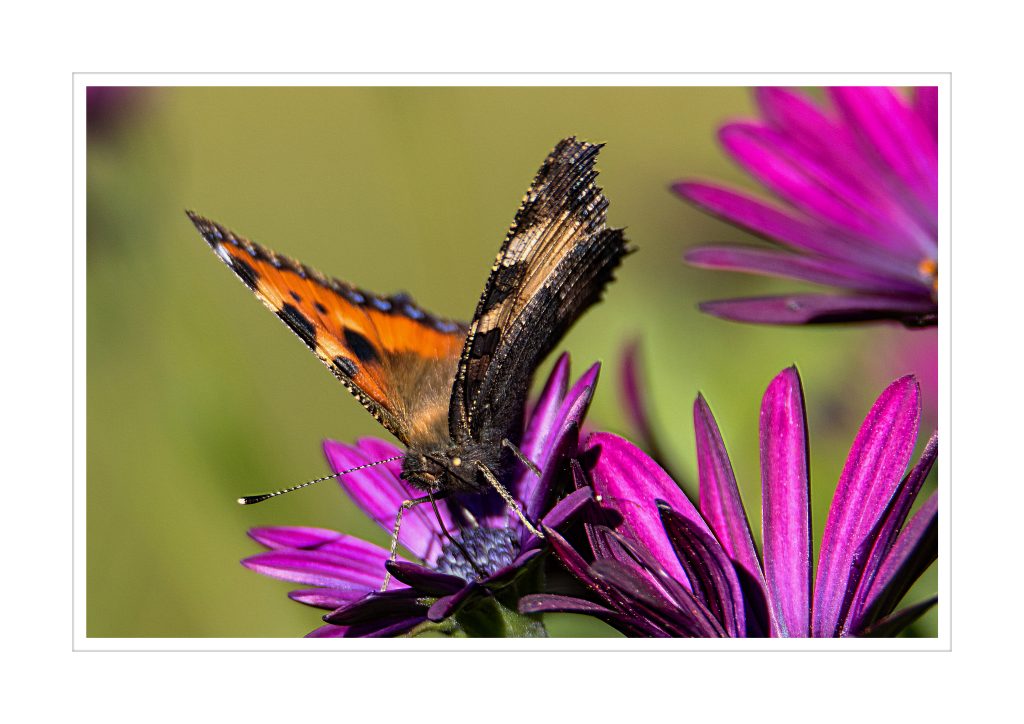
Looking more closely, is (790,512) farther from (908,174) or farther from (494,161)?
(494,161)

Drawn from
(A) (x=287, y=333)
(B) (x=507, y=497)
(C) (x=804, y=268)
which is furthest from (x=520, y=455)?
(A) (x=287, y=333)

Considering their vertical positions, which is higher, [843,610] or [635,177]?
[635,177]

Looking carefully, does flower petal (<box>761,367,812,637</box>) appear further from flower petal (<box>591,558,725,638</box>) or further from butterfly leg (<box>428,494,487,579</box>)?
butterfly leg (<box>428,494,487,579</box>)

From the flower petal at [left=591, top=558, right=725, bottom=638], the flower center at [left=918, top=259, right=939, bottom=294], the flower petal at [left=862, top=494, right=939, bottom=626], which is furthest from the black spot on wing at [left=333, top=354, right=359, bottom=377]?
the flower center at [left=918, top=259, right=939, bottom=294]

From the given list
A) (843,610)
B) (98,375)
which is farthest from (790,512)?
(98,375)

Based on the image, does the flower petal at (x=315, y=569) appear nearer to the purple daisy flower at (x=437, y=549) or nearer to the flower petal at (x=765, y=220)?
the purple daisy flower at (x=437, y=549)
